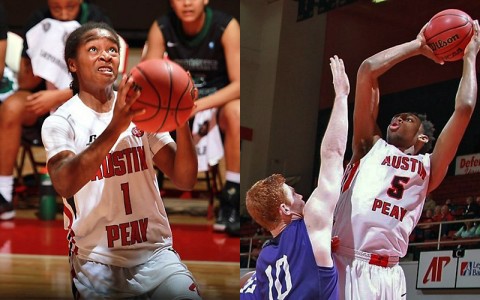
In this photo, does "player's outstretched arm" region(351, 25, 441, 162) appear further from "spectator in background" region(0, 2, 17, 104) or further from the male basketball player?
"spectator in background" region(0, 2, 17, 104)

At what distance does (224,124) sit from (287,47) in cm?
79

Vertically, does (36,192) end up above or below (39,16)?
below

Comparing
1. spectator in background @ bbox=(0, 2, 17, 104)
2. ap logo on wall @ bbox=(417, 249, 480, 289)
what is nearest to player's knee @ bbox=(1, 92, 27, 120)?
spectator in background @ bbox=(0, 2, 17, 104)

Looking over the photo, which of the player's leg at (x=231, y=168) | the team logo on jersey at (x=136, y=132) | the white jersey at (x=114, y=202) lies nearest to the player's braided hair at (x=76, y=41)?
the white jersey at (x=114, y=202)

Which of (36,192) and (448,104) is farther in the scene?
(36,192)

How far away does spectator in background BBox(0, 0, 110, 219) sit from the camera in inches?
201

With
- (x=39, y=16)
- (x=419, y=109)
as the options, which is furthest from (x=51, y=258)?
(x=419, y=109)

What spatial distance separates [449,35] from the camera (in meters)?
3.48

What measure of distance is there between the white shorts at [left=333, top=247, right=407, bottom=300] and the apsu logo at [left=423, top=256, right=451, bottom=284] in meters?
1.36

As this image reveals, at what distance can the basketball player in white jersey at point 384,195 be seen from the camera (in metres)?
3.31

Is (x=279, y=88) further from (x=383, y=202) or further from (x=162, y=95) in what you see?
(x=162, y=95)

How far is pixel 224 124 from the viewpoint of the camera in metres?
5.34

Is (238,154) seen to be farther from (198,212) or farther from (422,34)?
(422,34)

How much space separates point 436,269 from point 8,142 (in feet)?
10.2
